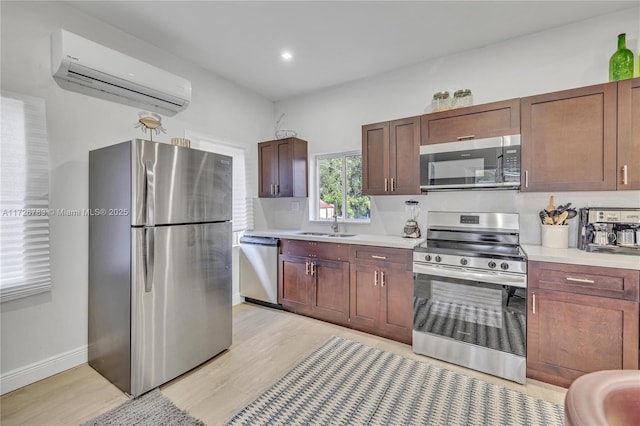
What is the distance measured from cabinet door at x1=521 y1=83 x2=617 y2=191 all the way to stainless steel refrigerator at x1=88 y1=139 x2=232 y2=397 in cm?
262

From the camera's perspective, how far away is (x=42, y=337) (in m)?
2.17

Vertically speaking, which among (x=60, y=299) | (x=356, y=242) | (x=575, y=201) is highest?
(x=575, y=201)

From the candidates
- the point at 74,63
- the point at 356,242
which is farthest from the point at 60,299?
the point at 356,242

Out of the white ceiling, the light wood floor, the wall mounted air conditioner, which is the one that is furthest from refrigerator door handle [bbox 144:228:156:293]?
the white ceiling

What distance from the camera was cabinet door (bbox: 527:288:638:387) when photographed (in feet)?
6.00

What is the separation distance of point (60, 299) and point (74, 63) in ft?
5.98

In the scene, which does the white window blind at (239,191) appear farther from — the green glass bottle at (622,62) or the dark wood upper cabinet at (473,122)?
the green glass bottle at (622,62)

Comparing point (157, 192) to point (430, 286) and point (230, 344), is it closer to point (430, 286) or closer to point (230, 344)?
point (230, 344)

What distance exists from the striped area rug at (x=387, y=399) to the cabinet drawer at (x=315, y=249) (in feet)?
3.42

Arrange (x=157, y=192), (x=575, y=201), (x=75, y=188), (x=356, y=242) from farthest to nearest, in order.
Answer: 1. (x=356, y=242)
2. (x=575, y=201)
3. (x=75, y=188)
4. (x=157, y=192)

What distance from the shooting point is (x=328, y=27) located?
2572 millimetres

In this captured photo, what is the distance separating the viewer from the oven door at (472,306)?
2131 millimetres

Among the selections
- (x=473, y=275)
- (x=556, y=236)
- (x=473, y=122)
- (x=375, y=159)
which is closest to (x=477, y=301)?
(x=473, y=275)

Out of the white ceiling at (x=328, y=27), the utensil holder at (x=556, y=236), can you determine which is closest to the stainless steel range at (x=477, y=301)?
the utensil holder at (x=556, y=236)
